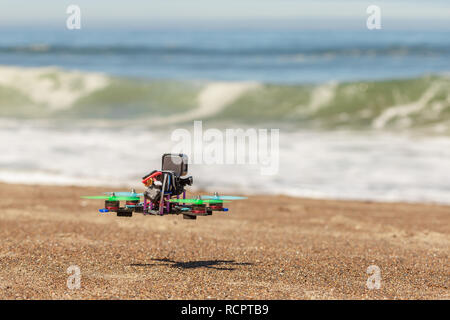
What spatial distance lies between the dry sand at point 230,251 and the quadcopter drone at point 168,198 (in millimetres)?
1714

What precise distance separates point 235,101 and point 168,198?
3024cm

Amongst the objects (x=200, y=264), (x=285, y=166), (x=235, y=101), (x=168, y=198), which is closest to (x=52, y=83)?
(x=235, y=101)

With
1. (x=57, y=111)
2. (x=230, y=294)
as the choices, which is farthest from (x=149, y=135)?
(x=230, y=294)

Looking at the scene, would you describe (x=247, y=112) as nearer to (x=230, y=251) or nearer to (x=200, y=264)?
(x=230, y=251)

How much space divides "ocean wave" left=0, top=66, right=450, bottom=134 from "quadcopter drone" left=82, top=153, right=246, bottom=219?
2114 cm

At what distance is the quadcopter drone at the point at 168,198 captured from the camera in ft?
13.3

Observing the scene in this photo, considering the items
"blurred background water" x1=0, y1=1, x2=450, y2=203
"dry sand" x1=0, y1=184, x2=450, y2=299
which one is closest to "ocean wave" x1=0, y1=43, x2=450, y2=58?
"blurred background water" x1=0, y1=1, x2=450, y2=203

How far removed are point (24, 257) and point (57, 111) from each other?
1007 inches

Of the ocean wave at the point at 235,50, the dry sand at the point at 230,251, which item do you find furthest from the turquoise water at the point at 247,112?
the dry sand at the point at 230,251

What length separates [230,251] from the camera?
794cm

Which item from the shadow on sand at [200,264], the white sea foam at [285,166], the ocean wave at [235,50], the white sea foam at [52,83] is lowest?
the shadow on sand at [200,264]

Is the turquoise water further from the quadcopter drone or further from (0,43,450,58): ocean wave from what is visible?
the quadcopter drone

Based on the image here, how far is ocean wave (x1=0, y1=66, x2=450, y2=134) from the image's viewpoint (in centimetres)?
2831

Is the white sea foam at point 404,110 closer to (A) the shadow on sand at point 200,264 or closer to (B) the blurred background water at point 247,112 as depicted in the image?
(B) the blurred background water at point 247,112
